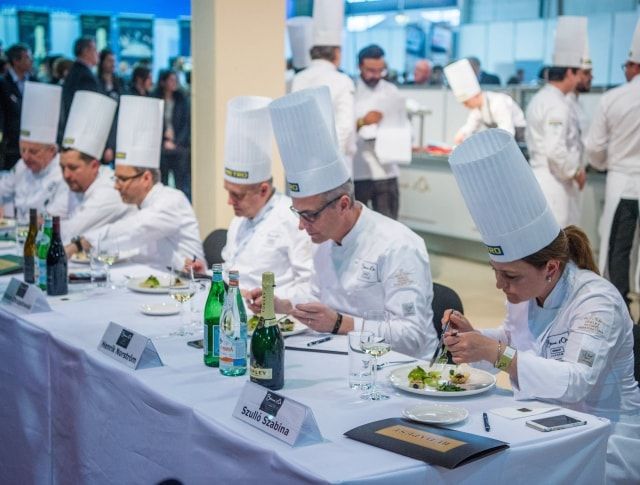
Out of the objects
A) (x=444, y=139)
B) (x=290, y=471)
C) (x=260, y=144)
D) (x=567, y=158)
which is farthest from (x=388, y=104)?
(x=290, y=471)

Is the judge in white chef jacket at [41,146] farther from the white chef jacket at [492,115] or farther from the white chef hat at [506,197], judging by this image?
the white chef hat at [506,197]

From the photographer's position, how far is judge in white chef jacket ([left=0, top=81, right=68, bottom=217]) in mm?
4906

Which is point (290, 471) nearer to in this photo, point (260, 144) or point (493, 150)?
point (493, 150)

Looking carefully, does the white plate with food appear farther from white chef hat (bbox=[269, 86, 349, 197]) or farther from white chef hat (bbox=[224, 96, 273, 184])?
white chef hat (bbox=[224, 96, 273, 184])

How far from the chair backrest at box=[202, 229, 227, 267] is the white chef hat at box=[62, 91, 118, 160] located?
0.75 meters

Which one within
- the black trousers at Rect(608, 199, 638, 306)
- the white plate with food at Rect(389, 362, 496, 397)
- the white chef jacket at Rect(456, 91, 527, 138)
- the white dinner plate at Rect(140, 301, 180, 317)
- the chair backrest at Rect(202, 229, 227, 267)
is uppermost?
the white chef jacket at Rect(456, 91, 527, 138)

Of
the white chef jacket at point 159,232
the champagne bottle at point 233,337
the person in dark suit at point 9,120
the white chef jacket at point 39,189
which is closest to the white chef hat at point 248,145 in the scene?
the white chef jacket at point 159,232

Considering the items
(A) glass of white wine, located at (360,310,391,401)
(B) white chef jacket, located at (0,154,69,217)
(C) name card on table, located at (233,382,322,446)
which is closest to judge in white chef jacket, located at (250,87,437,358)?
(A) glass of white wine, located at (360,310,391,401)

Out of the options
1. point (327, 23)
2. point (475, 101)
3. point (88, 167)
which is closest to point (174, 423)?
point (88, 167)

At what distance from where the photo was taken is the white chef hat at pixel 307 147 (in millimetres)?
2775

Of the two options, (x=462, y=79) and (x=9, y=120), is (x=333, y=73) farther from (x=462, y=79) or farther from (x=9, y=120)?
(x=9, y=120)

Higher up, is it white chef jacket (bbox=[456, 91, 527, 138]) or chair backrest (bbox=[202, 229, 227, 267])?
white chef jacket (bbox=[456, 91, 527, 138])

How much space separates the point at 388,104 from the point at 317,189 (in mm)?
3491

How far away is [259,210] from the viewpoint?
3.54m
